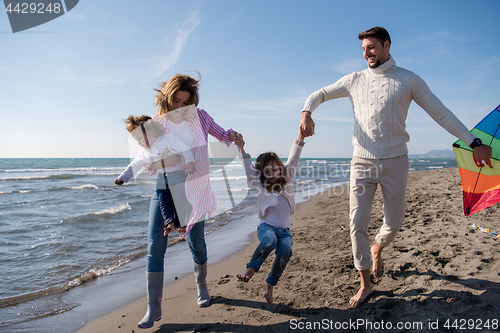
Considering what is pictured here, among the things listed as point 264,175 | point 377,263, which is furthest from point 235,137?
point 377,263

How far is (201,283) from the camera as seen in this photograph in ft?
9.18

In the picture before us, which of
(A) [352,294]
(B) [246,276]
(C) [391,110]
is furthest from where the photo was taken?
(A) [352,294]

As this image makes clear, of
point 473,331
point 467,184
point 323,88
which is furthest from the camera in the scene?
point 467,184

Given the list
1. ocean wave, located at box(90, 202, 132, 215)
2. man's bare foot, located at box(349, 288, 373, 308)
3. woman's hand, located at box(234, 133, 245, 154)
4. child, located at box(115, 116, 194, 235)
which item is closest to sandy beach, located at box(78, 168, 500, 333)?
Result: man's bare foot, located at box(349, 288, 373, 308)

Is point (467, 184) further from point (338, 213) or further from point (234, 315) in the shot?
point (338, 213)

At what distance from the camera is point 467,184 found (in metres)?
3.11

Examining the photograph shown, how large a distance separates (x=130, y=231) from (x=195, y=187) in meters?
4.43

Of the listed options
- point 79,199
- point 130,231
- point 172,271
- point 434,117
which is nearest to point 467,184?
point 434,117

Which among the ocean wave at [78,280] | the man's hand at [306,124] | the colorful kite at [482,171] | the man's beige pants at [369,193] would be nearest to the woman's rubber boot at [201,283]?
the man's beige pants at [369,193]

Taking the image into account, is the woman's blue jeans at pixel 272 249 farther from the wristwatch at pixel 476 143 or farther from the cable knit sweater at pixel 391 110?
the wristwatch at pixel 476 143

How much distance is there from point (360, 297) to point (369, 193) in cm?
88

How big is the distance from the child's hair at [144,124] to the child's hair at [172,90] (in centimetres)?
13

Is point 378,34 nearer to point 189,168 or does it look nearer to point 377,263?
point 189,168

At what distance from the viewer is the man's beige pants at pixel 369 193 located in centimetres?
245
